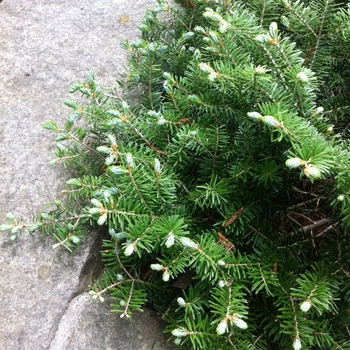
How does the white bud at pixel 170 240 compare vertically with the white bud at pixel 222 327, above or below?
above

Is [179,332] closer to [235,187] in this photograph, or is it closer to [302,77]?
[235,187]

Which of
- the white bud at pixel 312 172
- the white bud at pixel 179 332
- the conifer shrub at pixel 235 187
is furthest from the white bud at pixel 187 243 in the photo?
the white bud at pixel 312 172

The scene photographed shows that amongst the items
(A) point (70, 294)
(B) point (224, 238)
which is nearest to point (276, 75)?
(B) point (224, 238)

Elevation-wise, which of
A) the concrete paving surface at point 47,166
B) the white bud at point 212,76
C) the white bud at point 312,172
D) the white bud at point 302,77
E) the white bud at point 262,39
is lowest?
the concrete paving surface at point 47,166

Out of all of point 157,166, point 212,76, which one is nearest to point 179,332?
point 157,166

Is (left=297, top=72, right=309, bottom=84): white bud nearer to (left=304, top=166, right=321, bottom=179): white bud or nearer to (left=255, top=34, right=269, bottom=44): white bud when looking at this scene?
(left=255, top=34, right=269, bottom=44): white bud

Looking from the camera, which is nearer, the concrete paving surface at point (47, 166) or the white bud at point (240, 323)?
the white bud at point (240, 323)

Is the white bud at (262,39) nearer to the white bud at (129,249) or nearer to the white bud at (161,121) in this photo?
the white bud at (161,121)

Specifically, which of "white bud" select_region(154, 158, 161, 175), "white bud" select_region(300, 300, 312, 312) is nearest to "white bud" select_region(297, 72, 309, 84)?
"white bud" select_region(154, 158, 161, 175)

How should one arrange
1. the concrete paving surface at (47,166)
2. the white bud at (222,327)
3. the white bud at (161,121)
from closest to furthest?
the white bud at (222,327) < the white bud at (161,121) < the concrete paving surface at (47,166)
